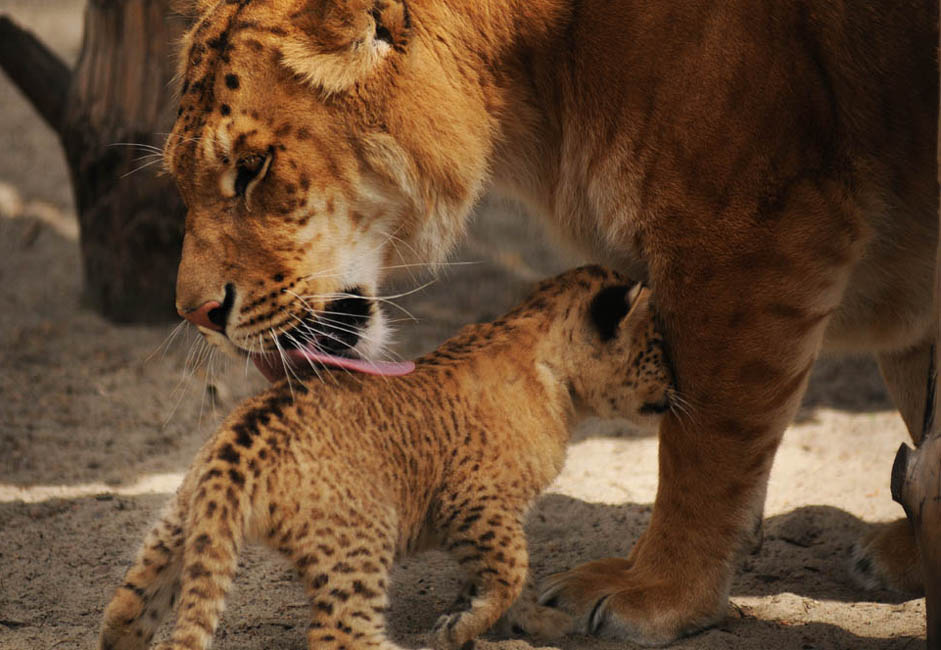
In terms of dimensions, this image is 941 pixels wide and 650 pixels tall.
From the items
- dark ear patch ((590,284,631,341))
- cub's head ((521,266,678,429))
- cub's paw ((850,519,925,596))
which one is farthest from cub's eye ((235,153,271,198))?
cub's paw ((850,519,925,596))

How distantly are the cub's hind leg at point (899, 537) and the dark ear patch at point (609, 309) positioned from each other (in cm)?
99

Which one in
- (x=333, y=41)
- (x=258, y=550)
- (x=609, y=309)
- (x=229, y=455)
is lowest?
(x=258, y=550)

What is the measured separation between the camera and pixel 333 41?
9.93 ft

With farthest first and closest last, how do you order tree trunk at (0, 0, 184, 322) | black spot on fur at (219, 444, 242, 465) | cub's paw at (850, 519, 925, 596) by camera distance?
tree trunk at (0, 0, 184, 322), cub's paw at (850, 519, 925, 596), black spot on fur at (219, 444, 242, 465)

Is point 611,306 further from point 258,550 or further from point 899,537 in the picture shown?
point 258,550

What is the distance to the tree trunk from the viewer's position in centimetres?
577

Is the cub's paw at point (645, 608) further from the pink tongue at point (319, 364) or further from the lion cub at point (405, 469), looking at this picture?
the pink tongue at point (319, 364)

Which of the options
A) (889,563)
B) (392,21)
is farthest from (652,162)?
(889,563)

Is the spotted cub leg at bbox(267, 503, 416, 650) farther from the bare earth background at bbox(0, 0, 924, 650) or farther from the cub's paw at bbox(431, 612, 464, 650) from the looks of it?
the bare earth background at bbox(0, 0, 924, 650)

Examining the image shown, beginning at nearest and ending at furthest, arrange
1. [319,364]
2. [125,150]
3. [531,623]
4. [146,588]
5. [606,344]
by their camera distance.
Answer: [146,588] < [319,364] < [531,623] < [606,344] < [125,150]

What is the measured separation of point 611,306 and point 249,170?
1094 millimetres

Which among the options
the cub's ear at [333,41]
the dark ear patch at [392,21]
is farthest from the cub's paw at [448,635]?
the dark ear patch at [392,21]

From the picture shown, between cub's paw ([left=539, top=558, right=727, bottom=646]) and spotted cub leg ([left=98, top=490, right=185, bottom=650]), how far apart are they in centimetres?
117

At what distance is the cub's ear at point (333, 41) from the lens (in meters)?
3.02
